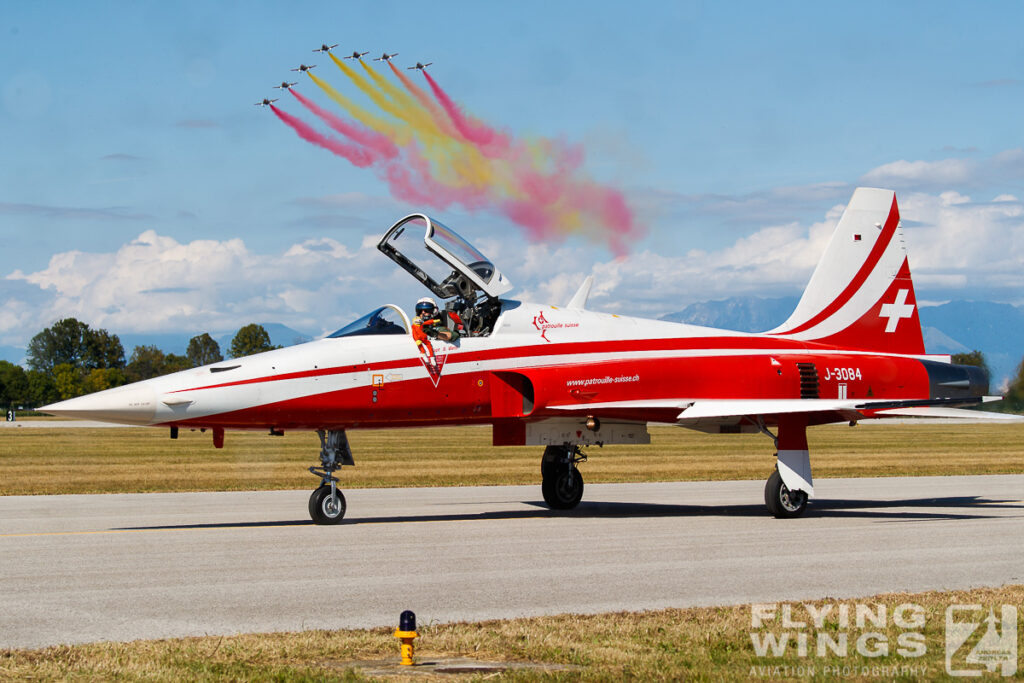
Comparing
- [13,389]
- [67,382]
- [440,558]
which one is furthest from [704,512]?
[67,382]

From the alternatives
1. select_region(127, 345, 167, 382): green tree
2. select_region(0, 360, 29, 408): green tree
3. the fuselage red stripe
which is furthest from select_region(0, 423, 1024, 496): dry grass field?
select_region(127, 345, 167, 382): green tree

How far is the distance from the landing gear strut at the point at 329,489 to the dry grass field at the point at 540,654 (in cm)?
749

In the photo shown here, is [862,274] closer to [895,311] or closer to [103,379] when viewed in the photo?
[895,311]

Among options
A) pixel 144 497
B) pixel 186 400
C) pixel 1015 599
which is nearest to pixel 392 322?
pixel 186 400

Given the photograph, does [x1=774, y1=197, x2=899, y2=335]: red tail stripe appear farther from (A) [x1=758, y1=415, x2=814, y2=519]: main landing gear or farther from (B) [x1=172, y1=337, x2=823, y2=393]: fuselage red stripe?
(A) [x1=758, y1=415, x2=814, y2=519]: main landing gear

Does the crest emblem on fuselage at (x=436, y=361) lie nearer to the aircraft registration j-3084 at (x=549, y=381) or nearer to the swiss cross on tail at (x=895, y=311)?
the aircraft registration j-3084 at (x=549, y=381)

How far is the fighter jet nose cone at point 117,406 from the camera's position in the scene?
1375 centimetres

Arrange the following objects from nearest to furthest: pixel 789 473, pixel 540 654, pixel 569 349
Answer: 1. pixel 540 654
2. pixel 789 473
3. pixel 569 349

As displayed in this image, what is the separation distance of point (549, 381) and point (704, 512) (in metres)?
3.63

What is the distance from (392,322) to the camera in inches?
635

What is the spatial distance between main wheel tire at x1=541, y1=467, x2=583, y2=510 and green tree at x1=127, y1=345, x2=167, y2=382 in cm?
12899

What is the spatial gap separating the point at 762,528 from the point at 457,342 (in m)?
5.10

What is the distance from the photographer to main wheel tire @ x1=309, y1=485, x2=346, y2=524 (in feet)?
51.1

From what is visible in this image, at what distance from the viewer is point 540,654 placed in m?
7.43
